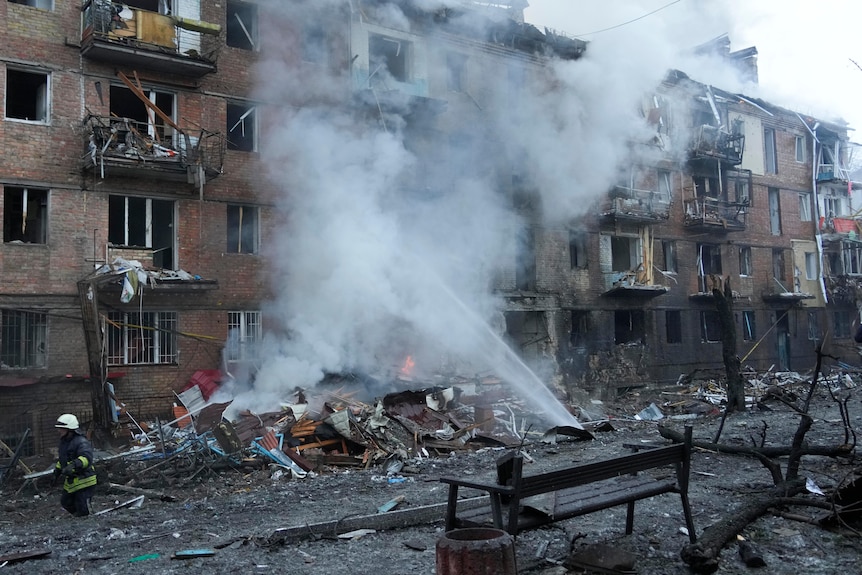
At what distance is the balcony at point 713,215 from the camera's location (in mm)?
23719

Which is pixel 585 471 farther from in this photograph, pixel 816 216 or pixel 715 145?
pixel 816 216

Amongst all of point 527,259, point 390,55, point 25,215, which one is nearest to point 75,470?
point 25,215

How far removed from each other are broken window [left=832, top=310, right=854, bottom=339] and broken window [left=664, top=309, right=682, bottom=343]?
966 centimetres

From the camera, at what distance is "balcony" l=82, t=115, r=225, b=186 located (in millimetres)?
13180

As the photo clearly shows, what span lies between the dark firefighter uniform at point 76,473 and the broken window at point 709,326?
21.5 m

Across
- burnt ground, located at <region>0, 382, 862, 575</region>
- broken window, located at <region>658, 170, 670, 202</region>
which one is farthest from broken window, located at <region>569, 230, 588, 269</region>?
burnt ground, located at <region>0, 382, 862, 575</region>

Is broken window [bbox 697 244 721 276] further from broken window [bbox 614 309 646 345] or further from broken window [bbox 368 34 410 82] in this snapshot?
broken window [bbox 368 34 410 82]

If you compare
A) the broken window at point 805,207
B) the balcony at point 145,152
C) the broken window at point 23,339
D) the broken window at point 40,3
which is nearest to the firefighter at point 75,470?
the broken window at point 23,339

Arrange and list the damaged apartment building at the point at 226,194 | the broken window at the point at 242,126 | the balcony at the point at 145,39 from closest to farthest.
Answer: the damaged apartment building at the point at 226,194
the balcony at the point at 145,39
the broken window at the point at 242,126

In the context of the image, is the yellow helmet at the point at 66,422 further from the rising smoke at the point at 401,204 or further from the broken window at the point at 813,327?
the broken window at the point at 813,327

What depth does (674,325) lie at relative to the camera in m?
23.8

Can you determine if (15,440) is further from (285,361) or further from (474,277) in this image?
(474,277)

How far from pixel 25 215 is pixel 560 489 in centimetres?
1260

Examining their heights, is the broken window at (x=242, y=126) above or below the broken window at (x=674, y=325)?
above
